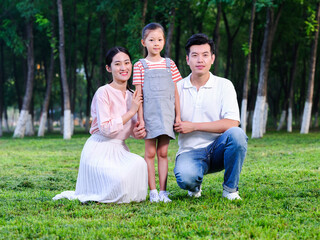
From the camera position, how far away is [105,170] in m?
4.94

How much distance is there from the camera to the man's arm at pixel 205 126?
4.79 metres

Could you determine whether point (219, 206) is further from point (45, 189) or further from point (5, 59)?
point (5, 59)

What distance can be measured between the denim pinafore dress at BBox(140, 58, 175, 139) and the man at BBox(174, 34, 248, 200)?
0.17 m

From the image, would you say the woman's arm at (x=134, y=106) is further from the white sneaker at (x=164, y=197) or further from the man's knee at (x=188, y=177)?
the white sneaker at (x=164, y=197)

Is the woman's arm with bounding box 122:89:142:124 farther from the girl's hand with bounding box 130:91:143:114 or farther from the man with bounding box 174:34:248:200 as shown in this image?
the man with bounding box 174:34:248:200

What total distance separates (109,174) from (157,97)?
1086mm

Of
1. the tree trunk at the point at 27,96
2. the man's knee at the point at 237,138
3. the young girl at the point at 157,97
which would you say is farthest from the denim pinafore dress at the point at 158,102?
the tree trunk at the point at 27,96

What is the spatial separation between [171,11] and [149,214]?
A: 15.0 metres

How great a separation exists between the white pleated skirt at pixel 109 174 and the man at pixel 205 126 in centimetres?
52

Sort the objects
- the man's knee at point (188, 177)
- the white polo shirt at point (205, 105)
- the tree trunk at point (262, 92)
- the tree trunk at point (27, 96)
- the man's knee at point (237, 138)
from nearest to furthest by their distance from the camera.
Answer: the man's knee at point (237, 138) → the man's knee at point (188, 177) → the white polo shirt at point (205, 105) → the tree trunk at point (262, 92) → the tree trunk at point (27, 96)

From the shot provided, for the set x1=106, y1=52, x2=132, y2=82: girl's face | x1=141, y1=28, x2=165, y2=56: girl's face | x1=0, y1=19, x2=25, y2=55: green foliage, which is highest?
x1=0, y1=19, x2=25, y2=55: green foliage

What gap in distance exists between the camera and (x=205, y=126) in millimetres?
4824

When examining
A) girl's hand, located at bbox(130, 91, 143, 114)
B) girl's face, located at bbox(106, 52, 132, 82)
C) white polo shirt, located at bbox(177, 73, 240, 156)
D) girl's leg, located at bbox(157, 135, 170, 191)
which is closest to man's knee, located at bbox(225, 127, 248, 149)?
white polo shirt, located at bbox(177, 73, 240, 156)

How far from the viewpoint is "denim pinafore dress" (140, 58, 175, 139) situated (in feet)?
15.6
